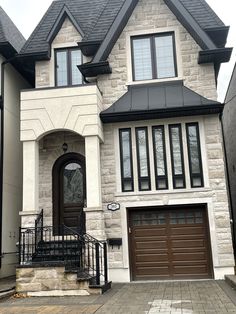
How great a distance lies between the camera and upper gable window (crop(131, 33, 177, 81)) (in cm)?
1231

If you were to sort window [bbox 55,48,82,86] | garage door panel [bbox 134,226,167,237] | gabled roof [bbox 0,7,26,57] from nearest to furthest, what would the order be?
garage door panel [bbox 134,226,167,237]
gabled roof [bbox 0,7,26,57]
window [bbox 55,48,82,86]

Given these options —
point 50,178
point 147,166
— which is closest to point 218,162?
point 147,166

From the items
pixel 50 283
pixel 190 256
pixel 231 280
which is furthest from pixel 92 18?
pixel 231 280

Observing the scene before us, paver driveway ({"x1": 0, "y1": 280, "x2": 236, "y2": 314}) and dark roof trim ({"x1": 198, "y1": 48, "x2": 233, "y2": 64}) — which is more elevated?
dark roof trim ({"x1": 198, "y1": 48, "x2": 233, "y2": 64})

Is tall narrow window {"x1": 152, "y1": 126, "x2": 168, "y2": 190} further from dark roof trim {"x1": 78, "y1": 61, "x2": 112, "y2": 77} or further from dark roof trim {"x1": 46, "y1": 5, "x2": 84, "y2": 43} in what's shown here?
dark roof trim {"x1": 46, "y1": 5, "x2": 84, "y2": 43}

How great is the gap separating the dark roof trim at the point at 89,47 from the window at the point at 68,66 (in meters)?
0.46

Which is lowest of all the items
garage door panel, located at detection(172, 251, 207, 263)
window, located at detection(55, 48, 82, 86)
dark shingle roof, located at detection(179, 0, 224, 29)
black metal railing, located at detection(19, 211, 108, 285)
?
garage door panel, located at detection(172, 251, 207, 263)

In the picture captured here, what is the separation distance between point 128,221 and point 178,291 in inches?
118

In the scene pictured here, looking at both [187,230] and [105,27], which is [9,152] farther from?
[187,230]

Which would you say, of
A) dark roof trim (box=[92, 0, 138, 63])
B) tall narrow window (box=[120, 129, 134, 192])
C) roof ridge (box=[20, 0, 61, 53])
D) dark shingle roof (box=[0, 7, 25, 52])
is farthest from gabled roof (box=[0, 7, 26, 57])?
tall narrow window (box=[120, 129, 134, 192])

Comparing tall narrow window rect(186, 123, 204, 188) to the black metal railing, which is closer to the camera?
the black metal railing

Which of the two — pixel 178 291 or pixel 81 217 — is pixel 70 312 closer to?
pixel 178 291

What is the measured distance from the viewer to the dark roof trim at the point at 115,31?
39.5ft

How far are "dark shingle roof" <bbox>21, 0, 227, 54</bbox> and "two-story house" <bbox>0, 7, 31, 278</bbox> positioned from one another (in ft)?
2.67
